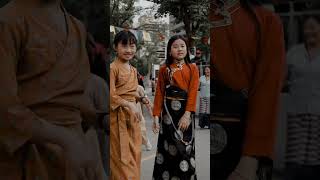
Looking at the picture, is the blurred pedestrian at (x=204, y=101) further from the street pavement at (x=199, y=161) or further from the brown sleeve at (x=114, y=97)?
the brown sleeve at (x=114, y=97)

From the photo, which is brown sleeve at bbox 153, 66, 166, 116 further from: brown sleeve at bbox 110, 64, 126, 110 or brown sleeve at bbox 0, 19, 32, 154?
brown sleeve at bbox 0, 19, 32, 154

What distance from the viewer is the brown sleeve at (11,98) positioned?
2250 millimetres

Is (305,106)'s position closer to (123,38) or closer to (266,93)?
(266,93)

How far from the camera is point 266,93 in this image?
238cm

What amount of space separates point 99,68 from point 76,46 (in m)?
0.16

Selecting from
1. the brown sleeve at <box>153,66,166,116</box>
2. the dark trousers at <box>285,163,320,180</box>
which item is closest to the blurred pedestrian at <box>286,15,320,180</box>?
the dark trousers at <box>285,163,320,180</box>

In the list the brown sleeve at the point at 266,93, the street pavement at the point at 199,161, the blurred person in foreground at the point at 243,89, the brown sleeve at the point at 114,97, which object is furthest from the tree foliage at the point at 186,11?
the brown sleeve at the point at 266,93

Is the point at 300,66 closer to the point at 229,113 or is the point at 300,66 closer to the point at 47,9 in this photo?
the point at 229,113

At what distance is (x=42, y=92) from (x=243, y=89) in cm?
96

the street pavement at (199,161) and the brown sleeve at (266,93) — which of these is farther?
the street pavement at (199,161)

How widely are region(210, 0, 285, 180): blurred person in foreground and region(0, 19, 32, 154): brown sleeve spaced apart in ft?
2.98

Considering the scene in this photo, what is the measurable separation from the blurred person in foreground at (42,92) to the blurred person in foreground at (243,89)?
0.66 meters

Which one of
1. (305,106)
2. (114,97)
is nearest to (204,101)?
(114,97)

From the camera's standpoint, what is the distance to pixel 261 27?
7.76ft
